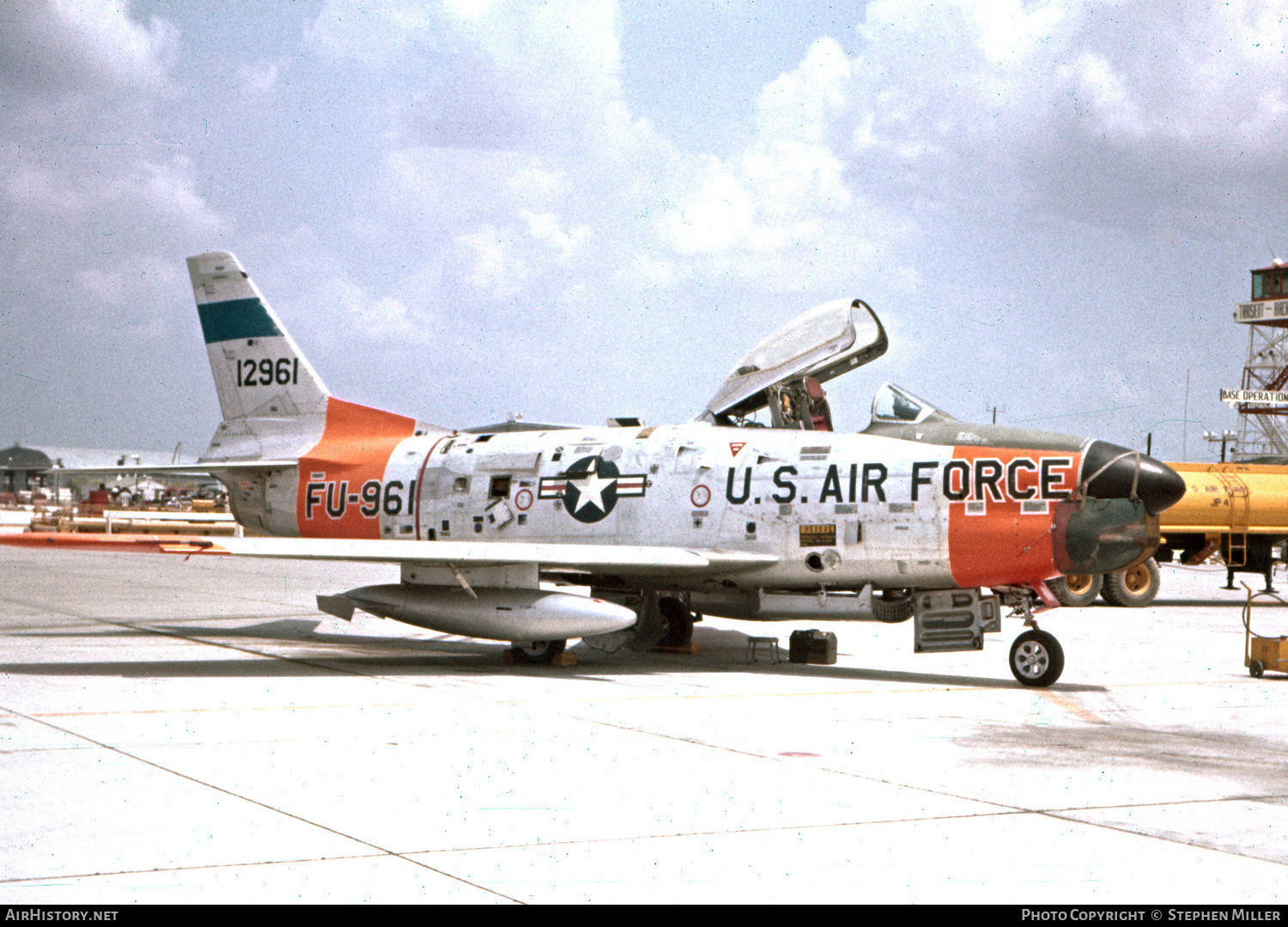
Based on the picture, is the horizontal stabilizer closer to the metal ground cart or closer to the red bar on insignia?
the red bar on insignia

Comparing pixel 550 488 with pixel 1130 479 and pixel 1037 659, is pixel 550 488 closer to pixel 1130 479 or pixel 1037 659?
pixel 1037 659

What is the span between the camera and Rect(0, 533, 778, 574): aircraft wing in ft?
39.7

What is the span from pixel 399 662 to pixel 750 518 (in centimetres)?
425

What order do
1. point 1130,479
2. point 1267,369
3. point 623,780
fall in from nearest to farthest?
1. point 623,780
2. point 1130,479
3. point 1267,369

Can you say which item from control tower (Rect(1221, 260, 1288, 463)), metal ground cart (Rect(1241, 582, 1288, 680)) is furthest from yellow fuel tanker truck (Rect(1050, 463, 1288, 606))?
control tower (Rect(1221, 260, 1288, 463))

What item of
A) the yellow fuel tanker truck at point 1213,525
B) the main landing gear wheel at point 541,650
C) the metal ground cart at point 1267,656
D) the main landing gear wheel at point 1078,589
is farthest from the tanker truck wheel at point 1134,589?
the main landing gear wheel at point 541,650

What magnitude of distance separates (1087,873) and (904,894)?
0.92m

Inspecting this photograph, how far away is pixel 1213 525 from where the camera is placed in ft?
87.1

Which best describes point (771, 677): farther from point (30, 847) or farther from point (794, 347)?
point (30, 847)

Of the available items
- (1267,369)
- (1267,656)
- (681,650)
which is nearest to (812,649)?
(681,650)

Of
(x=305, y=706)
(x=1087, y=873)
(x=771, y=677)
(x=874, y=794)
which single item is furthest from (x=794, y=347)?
(x=1087, y=873)

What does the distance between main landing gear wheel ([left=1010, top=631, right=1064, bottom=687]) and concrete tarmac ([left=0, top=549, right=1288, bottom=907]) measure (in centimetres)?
27
